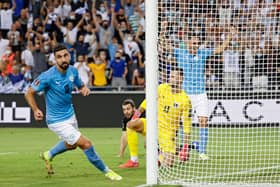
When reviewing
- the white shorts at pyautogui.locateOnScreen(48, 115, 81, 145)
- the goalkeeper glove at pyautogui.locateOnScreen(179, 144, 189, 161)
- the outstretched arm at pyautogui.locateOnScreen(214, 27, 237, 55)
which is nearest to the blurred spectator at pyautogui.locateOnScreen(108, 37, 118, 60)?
the outstretched arm at pyautogui.locateOnScreen(214, 27, 237, 55)

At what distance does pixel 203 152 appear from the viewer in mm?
13797

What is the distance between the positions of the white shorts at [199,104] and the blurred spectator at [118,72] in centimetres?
988

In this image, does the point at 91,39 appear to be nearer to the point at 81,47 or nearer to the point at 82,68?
the point at 81,47

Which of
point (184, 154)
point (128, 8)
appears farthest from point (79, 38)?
point (184, 154)

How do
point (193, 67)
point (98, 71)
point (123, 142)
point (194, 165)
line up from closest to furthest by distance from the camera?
point (194, 165) → point (193, 67) → point (123, 142) → point (98, 71)

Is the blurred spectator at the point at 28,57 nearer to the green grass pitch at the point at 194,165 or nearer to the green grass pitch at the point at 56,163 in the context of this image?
the green grass pitch at the point at 56,163

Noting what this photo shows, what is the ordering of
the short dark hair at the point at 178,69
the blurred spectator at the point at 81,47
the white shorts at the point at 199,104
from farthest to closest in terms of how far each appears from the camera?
the blurred spectator at the point at 81,47 → the white shorts at the point at 199,104 → the short dark hair at the point at 178,69

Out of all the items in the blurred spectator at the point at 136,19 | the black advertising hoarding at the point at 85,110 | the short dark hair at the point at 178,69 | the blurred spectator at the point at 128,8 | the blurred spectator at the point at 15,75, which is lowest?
the black advertising hoarding at the point at 85,110

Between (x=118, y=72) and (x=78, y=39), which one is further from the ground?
(x=78, y=39)

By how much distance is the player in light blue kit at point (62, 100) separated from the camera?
40.2ft

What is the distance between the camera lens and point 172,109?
1330 cm

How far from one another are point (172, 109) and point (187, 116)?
61 centimetres

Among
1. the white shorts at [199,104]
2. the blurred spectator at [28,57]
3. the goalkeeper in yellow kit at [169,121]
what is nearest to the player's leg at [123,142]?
the goalkeeper in yellow kit at [169,121]

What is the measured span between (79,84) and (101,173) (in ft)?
4.72
